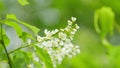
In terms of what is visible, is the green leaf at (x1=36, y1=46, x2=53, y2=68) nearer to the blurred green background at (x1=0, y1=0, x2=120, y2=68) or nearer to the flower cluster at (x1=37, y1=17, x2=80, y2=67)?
the flower cluster at (x1=37, y1=17, x2=80, y2=67)

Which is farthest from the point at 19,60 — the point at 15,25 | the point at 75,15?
the point at 75,15

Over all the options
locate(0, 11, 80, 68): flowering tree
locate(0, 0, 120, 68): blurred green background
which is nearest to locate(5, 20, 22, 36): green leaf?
locate(0, 11, 80, 68): flowering tree

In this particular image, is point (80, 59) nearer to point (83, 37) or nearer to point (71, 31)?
point (83, 37)

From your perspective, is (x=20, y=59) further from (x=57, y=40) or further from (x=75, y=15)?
(x=75, y=15)

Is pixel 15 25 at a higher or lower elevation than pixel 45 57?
higher

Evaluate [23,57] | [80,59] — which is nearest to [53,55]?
[23,57]

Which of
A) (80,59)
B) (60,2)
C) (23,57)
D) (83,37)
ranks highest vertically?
(60,2)

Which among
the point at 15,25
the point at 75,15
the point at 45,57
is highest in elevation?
the point at 75,15

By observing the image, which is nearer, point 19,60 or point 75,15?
point 19,60
